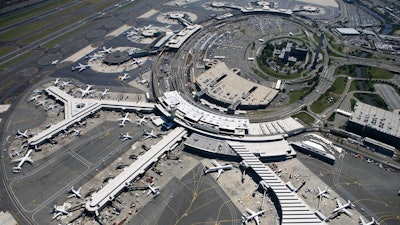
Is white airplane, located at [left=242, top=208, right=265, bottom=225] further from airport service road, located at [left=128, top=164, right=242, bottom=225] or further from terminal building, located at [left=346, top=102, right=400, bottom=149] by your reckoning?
terminal building, located at [left=346, top=102, right=400, bottom=149]

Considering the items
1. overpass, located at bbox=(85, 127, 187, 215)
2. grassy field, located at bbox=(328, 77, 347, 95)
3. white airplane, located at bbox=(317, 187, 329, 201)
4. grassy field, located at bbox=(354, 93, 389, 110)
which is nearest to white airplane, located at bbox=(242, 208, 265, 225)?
white airplane, located at bbox=(317, 187, 329, 201)

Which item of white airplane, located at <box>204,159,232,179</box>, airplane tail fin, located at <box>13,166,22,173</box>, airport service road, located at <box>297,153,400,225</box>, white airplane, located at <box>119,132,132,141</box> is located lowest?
airplane tail fin, located at <box>13,166,22,173</box>

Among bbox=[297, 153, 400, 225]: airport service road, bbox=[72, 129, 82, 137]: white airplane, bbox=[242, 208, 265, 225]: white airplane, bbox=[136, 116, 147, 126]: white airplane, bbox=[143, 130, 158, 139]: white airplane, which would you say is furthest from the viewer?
bbox=[136, 116, 147, 126]: white airplane

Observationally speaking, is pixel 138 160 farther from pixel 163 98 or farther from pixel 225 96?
pixel 225 96

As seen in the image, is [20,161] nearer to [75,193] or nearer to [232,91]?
[75,193]

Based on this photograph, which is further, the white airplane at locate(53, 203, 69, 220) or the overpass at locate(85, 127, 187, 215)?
the overpass at locate(85, 127, 187, 215)

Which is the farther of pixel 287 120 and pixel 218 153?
pixel 287 120

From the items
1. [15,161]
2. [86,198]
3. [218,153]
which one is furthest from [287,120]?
[15,161]
